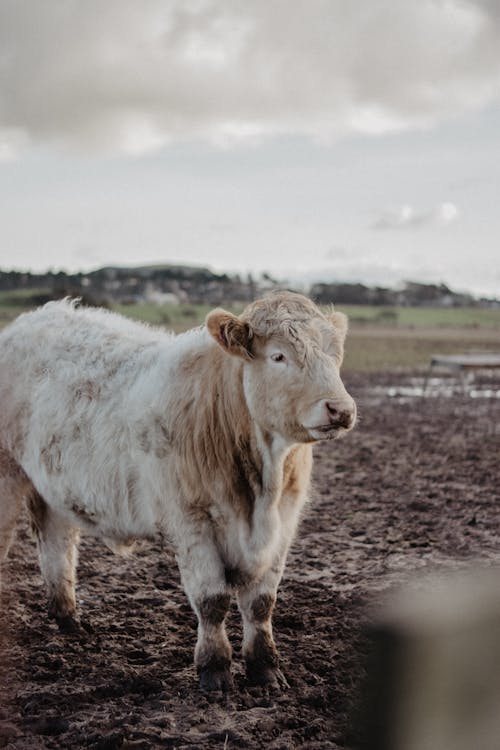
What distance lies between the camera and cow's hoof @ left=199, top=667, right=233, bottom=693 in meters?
4.28

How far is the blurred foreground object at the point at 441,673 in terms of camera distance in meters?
0.60

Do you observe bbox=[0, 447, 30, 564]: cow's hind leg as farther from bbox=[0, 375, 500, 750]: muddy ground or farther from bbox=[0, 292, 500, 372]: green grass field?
bbox=[0, 292, 500, 372]: green grass field

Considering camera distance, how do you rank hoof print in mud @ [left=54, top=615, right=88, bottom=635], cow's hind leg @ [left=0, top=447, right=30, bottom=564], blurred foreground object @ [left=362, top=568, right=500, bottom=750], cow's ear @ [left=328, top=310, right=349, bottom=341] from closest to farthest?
blurred foreground object @ [left=362, top=568, right=500, bottom=750] → cow's ear @ [left=328, top=310, right=349, bottom=341] → hoof print in mud @ [left=54, top=615, right=88, bottom=635] → cow's hind leg @ [left=0, top=447, right=30, bottom=564]

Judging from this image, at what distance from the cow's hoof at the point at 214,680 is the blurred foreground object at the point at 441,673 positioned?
3.86 meters

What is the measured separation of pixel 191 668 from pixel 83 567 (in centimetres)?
234

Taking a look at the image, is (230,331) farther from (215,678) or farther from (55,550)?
(55,550)

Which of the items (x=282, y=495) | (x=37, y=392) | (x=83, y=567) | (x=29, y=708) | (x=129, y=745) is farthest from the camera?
(x=83, y=567)

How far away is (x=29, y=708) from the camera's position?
13.7 feet

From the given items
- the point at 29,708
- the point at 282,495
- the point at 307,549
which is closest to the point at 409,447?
the point at 307,549

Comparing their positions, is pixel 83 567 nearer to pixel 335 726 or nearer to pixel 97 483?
pixel 97 483

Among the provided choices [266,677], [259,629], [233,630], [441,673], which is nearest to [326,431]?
[259,629]

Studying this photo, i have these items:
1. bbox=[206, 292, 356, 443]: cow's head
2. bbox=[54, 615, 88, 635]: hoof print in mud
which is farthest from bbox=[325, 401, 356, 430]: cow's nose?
bbox=[54, 615, 88, 635]: hoof print in mud

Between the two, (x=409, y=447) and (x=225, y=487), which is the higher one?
(x=225, y=487)

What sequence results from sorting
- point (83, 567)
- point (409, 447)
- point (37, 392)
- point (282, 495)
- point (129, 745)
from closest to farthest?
1. point (129, 745)
2. point (282, 495)
3. point (37, 392)
4. point (83, 567)
5. point (409, 447)
